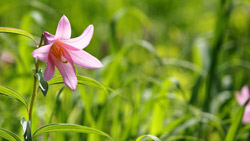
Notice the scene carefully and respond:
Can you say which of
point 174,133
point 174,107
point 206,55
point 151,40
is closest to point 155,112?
point 174,133

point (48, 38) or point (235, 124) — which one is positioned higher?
point (48, 38)

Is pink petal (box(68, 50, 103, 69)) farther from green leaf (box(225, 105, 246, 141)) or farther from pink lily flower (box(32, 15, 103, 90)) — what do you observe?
green leaf (box(225, 105, 246, 141))

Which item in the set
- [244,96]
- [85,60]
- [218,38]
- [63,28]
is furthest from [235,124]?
[63,28]

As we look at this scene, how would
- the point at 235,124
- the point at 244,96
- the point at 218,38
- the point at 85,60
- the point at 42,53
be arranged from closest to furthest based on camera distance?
the point at 42,53, the point at 85,60, the point at 235,124, the point at 244,96, the point at 218,38

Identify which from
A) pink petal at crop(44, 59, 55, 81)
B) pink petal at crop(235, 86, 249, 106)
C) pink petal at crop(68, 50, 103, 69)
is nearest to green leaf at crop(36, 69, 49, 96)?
pink petal at crop(44, 59, 55, 81)

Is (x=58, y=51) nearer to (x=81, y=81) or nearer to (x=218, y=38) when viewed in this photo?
(x=81, y=81)

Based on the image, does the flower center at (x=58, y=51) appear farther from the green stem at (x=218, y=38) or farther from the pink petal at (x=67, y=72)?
the green stem at (x=218, y=38)

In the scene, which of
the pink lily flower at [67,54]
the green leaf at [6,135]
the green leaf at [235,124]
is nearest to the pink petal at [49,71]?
the pink lily flower at [67,54]
